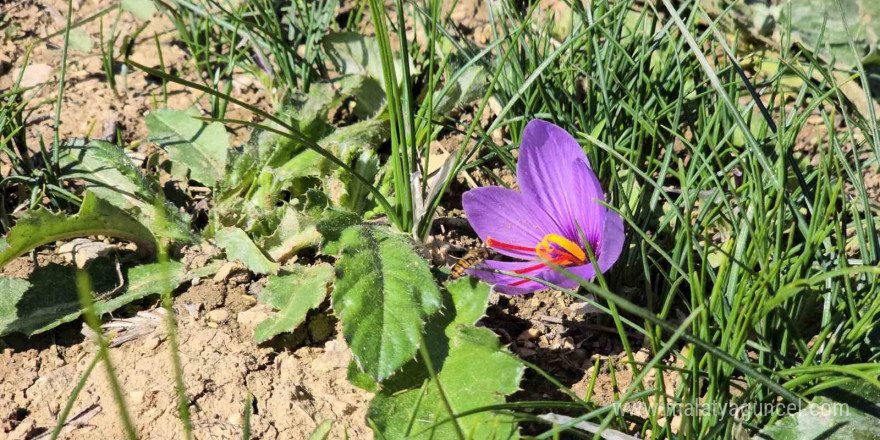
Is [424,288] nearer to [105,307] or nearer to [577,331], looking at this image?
[577,331]

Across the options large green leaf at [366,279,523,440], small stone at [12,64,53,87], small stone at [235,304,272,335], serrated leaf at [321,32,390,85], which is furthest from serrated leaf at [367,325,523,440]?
small stone at [12,64,53,87]

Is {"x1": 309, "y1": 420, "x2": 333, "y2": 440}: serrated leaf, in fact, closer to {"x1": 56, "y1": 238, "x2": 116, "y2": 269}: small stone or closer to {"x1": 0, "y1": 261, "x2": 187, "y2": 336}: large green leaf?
{"x1": 0, "y1": 261, "x2": 187, "y2": 336}: large green leaf

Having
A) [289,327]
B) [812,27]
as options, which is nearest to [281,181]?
[289,327]

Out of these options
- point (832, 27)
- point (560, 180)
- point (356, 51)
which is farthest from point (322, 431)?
point (832, 27)

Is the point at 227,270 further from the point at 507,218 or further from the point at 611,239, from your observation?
the point at 611,239

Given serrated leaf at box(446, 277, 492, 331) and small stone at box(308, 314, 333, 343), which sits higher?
serrated leaf at box(446, 277, 492, 331)

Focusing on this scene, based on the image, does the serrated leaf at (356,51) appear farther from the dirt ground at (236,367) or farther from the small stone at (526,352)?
the small stone at (526,352)
